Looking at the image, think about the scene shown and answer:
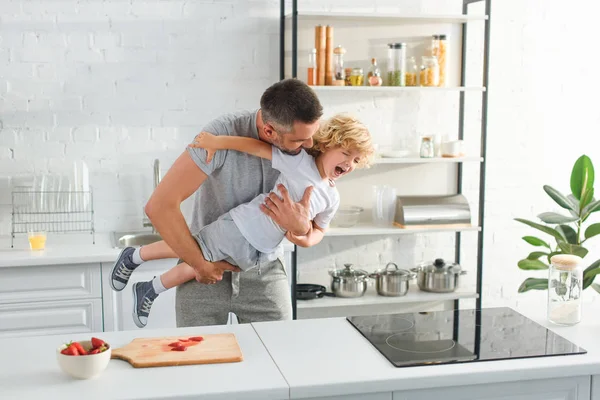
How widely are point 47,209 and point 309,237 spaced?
1818 mm

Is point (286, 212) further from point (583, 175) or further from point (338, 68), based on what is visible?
point (583, 175)

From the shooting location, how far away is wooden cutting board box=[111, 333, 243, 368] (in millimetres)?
2000

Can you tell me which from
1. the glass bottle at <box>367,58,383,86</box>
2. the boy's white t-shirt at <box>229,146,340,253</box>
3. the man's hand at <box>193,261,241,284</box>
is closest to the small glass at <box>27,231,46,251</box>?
the man's hand at <box>193,261,241,284</box>

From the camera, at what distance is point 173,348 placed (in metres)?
2.10

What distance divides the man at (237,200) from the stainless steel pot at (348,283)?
50.1 inches

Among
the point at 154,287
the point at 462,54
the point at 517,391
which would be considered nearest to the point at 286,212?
the point at 154,287

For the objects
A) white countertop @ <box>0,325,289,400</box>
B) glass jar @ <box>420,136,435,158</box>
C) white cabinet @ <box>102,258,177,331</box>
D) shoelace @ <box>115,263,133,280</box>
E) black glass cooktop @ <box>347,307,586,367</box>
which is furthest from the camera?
glass jar @ <box>420,136,435,158</box>

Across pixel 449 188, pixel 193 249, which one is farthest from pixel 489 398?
pixel 449 188

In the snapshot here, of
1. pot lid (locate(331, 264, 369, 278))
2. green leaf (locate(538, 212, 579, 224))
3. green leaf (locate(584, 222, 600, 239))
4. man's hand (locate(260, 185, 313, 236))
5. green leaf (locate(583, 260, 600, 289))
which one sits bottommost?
pot lid (locate(331, 264, 369, 278))

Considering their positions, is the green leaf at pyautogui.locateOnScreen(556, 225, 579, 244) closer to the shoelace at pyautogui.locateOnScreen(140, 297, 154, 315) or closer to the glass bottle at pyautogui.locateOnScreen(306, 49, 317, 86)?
the glass bottle at pyautogui.locateOnScreen(306, 49, 317, 86)

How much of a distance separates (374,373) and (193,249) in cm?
91

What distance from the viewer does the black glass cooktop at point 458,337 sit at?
6.91ft

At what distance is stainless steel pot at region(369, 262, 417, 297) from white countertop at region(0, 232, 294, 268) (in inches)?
25.2

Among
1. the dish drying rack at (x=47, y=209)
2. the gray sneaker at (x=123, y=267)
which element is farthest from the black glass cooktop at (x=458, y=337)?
the dish drying rack at (x=47, y=209)
